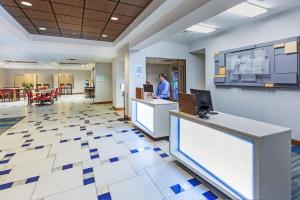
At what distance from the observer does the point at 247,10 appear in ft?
12.5

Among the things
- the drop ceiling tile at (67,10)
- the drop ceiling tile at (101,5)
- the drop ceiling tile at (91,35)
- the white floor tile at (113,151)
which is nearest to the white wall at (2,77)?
the drop ceiling tile at (91,35)

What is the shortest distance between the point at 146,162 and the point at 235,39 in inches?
170

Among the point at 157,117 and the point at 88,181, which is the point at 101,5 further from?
the point at 88,181

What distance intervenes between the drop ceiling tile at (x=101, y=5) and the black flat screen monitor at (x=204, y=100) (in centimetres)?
257

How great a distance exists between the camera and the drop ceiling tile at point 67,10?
3721 mm

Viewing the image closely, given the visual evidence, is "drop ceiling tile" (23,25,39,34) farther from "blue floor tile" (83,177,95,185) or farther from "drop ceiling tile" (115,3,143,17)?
"blue floor tile" (83,177,95,185)

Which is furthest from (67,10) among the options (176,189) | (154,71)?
(154,71)

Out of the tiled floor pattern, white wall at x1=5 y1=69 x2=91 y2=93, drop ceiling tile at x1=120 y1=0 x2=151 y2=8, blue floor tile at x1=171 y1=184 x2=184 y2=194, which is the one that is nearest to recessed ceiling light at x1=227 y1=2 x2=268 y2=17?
drop ceiling tile at x1=120 y1=0 x2=151 y2=8

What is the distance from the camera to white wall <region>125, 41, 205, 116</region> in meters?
6.21

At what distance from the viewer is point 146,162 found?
3.12 meters

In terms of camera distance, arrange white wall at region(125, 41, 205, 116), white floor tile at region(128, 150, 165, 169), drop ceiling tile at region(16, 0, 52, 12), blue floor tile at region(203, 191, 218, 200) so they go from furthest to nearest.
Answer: white wall at region(125, 41, 205, 116) < drop ceiling tile at region(16, 0, 52, 12) < white floor tile at region(128, 150, 165, 169) < blue floor tile at region(203, 191, 218, 200)

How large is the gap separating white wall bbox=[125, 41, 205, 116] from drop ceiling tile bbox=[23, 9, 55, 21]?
8.47ft

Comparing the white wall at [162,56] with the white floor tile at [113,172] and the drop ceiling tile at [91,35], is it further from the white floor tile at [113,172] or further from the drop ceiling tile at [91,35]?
the white floor tile at [113,172]

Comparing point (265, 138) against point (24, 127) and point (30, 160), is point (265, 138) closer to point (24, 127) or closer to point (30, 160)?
point (30, 160)
